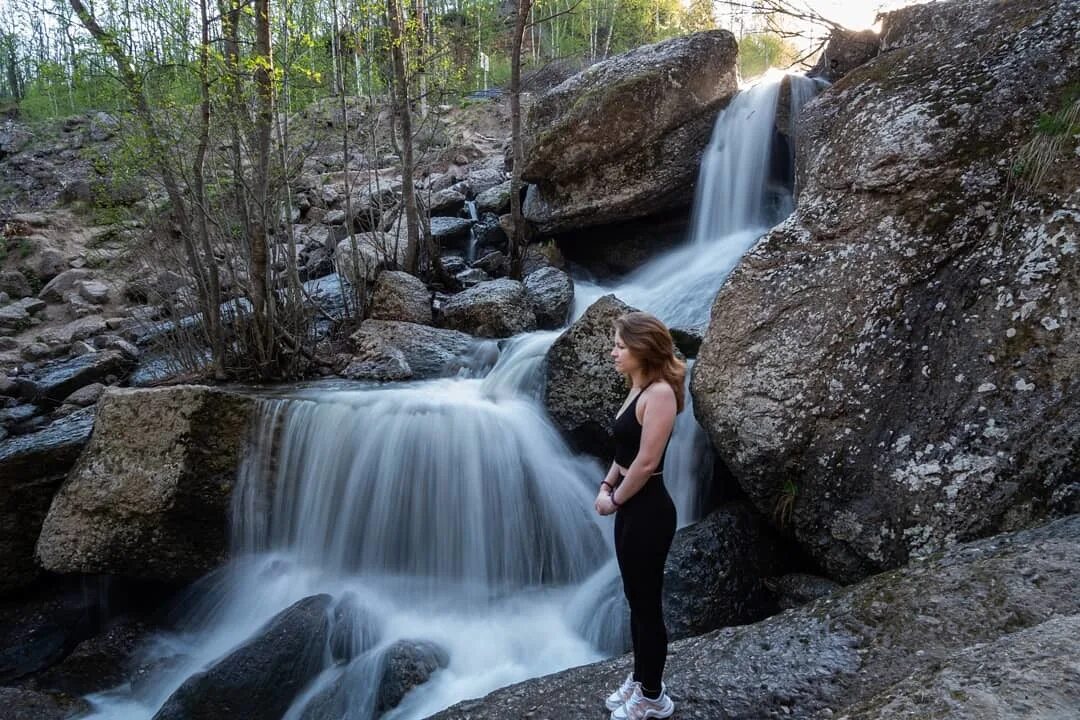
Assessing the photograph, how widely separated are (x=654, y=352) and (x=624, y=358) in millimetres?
137

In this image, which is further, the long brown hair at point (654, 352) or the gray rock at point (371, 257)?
the gray rock at point (371, 257)

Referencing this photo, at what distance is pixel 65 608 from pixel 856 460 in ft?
21.4

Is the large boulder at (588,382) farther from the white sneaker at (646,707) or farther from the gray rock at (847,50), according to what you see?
the gray rock at (847,50)

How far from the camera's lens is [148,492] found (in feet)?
17.9

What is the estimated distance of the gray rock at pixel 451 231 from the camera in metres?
13.2

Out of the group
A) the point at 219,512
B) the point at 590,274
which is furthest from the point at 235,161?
the point at 590,274

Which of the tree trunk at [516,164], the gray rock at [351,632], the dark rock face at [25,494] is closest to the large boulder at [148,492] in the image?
the dark rock face at [25,494]

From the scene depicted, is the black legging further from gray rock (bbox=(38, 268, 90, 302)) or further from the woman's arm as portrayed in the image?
gray rock (bbox=(38, 268, 90, 302))

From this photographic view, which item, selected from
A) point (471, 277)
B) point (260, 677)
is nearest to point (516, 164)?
point (471, 277)

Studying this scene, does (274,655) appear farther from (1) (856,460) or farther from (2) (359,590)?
(1) (856,460)

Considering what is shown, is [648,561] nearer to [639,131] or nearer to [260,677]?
[260,677]

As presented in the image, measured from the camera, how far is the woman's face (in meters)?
2.83

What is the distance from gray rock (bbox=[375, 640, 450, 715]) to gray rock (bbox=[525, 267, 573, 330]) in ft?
17.4

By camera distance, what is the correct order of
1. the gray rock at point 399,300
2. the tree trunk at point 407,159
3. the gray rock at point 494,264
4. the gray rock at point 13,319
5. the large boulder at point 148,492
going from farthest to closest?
the gray rock at point 13,319 < the gray rock at point 494,264 < the tree trunk at point 407,159 < the gray rock at point 399,300 < the large boulder at point 148,492
